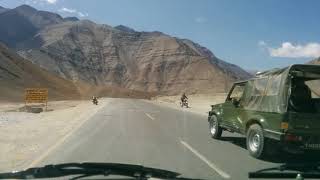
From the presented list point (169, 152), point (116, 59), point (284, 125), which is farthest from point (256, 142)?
point (116, 59)

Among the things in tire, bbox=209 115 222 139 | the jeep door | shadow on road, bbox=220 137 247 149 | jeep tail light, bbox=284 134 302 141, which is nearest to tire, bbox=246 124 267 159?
jeep tail light, bbox=284 134 302 141

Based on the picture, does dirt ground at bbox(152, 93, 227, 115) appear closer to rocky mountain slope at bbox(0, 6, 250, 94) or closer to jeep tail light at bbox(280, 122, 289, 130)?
jeep tail light at bbox(280, 122, 289, 130)

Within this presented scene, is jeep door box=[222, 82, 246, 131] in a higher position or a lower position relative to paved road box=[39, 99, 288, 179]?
higher

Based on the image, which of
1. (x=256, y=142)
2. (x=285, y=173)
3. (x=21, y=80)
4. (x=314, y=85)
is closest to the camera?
(x=285, y=173)

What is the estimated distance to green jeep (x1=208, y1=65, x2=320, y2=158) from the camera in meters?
11.8

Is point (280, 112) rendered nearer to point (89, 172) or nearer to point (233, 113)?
point (233, 113)

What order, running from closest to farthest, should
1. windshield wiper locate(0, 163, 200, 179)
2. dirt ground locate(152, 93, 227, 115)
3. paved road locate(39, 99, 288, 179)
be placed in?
1. windshield wiper locate(0, 163, 200, 179)
2. paved road locate(39, 99, 288, 179)
3. dirt ground locate(152, 93, 227, 115)

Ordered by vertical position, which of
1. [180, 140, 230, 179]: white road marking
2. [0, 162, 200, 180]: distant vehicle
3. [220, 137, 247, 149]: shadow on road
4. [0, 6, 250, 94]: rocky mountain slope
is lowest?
[180, 140, 230, 179]: white road marking

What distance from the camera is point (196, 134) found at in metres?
18.7

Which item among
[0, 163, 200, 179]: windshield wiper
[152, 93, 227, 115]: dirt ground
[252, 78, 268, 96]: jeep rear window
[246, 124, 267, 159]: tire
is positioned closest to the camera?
[0, 163, 200, 179]: windshield wiper

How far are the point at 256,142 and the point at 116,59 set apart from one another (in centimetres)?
15932

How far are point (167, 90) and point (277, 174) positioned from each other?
6067 inches

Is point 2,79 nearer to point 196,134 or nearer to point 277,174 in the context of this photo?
point 196,134

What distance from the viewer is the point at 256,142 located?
12781mm
